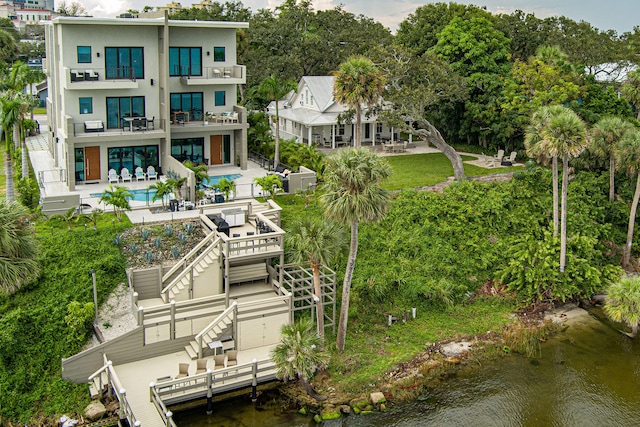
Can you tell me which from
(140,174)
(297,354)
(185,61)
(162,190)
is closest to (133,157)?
(140,174)

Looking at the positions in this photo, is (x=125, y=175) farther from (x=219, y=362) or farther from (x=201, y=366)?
(x=201, y=366)

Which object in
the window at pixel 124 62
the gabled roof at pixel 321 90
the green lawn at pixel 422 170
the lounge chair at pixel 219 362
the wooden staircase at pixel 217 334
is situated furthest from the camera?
the gabled roof at pixel 321 90

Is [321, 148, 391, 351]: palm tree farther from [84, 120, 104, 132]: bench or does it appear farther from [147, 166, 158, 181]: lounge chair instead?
[84, 120, 104, 132]: bench

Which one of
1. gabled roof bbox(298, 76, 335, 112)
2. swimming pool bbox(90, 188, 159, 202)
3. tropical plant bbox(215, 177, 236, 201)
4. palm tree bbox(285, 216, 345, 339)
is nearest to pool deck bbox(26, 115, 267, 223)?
swimming pool bbox(90, 188, 159, 202)

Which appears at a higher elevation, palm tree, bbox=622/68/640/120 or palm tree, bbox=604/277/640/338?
palm tree, bbox=622/68/640/120

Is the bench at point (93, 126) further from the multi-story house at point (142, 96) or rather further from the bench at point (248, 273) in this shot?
the bench at point (248, 273)

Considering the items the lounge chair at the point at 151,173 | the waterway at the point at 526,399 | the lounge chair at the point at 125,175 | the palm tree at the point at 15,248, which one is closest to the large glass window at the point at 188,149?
the lounge chair at the point at 151,173
